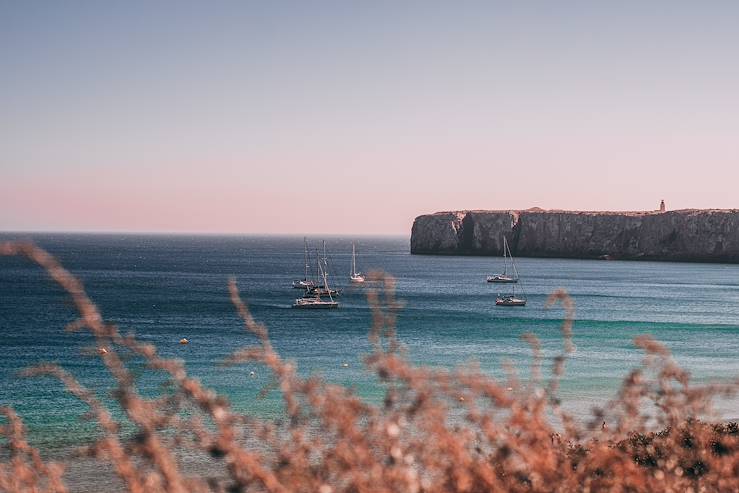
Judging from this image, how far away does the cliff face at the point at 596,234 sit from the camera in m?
164

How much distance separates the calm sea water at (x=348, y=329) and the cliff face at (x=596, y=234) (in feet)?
147

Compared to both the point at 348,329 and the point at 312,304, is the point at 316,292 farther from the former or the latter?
the point at 348,329

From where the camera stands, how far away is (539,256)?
188250 millimetres

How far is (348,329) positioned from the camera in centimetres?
6119

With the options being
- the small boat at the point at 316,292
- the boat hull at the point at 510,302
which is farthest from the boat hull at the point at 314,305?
the boat hull at the point at 510,302

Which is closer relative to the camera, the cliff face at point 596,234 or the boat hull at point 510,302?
the boat hull at point 510,302

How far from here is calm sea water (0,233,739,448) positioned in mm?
36000

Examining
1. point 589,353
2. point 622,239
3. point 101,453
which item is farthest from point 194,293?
point 622,239

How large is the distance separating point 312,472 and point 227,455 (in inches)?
32.2

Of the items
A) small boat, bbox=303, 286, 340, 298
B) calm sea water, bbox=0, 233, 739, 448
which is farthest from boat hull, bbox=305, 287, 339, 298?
calm sea water, bbox=0, 233, 739, 448

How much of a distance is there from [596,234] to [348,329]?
130 m

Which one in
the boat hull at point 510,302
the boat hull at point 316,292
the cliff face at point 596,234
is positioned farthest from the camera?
the cliff face at point 596,234

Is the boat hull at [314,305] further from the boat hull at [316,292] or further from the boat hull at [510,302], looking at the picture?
the boat hull at [510,302]

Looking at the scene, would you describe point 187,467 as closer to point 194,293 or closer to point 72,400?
point 72,400
